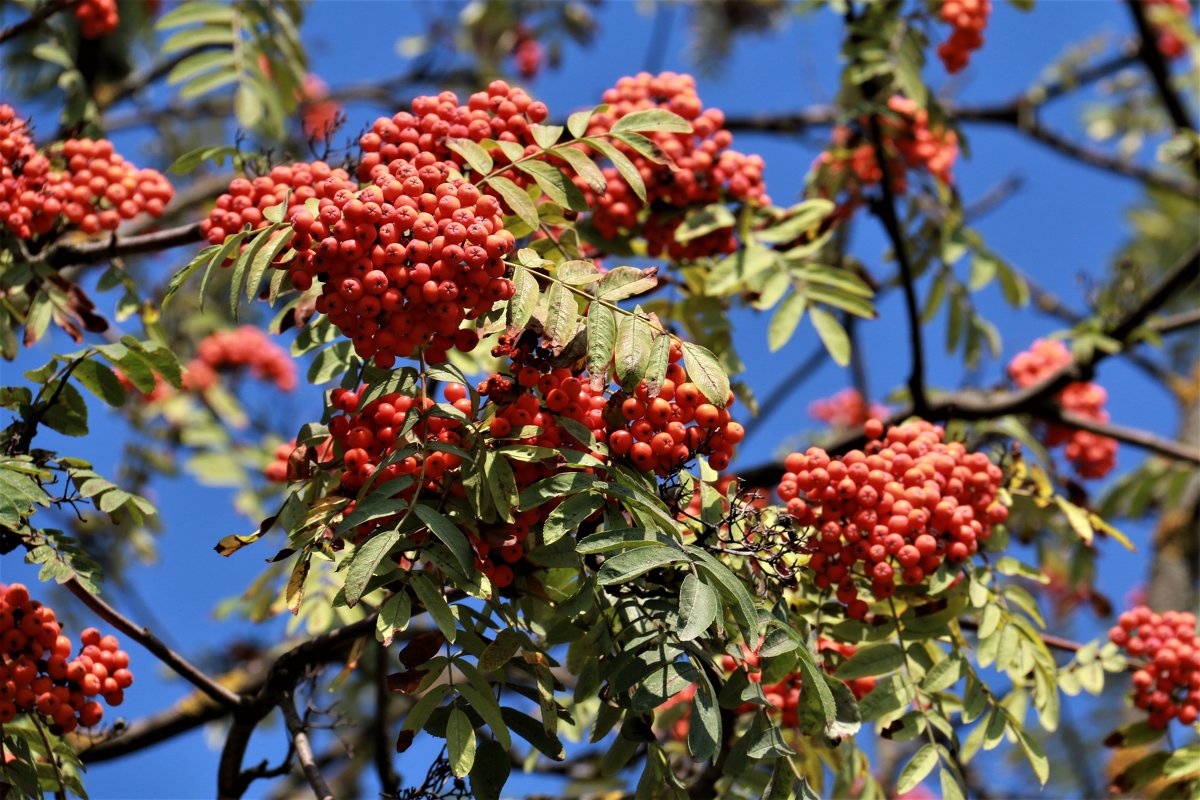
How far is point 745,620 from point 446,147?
56.1 inches

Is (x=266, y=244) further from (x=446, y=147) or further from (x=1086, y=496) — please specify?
(x=1086, y=496)

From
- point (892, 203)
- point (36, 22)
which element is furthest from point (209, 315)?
point (892, 203)

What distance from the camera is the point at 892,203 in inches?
195

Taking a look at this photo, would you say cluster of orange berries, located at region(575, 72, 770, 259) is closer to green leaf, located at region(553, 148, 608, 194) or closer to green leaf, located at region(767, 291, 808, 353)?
green leaf, located at region(767, 291, 808, 353)

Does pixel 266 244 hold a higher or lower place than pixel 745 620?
higher

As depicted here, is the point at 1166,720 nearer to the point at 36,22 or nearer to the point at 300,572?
the point at 300,572

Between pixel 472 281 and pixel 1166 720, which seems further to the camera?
pixel 1166 720

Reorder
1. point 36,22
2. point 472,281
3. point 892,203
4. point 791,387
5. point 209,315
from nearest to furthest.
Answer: point 472,281
point 36,22
point 892,203
point 791,387
point 209,315

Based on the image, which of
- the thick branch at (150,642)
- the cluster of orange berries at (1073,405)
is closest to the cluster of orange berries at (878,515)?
the thick branch at (150,642)

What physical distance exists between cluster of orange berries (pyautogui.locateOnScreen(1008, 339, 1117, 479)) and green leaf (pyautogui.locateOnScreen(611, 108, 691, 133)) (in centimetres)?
306

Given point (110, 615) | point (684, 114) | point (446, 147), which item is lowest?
point (110, 615)

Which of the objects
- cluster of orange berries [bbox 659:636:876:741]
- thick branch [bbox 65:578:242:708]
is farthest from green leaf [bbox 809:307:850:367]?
thick branch [bbox 65:578:242:708]

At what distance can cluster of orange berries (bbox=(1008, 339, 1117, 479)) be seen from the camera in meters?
5.80

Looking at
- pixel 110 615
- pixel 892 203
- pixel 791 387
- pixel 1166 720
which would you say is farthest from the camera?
pixel 791 387
